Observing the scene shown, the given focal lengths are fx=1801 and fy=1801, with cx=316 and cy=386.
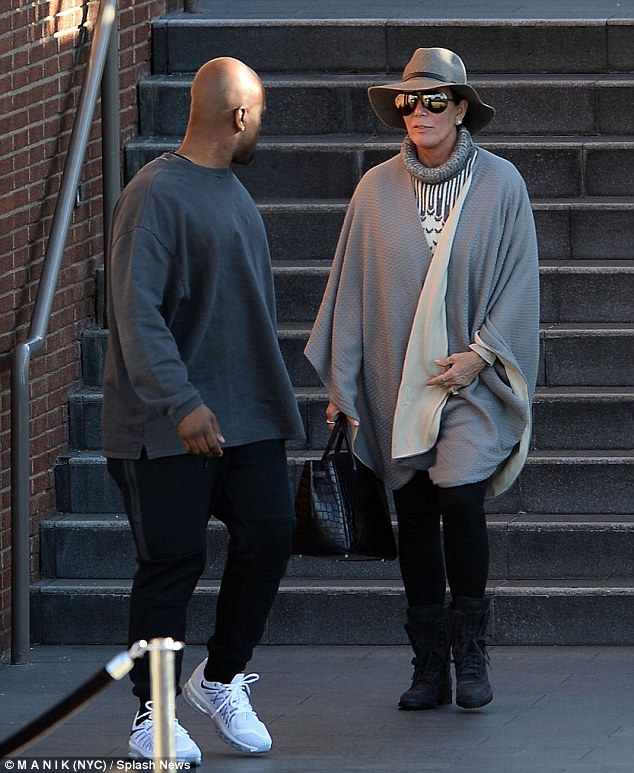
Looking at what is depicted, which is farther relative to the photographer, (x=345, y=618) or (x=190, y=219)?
(x=345, y=618)

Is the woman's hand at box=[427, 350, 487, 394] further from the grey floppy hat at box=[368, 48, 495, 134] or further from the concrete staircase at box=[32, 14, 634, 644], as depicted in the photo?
the concrete staircase at box=[32, 14, 634, 644]

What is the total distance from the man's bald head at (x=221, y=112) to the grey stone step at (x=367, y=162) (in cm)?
294

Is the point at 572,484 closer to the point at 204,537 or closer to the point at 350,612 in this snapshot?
the point at 350,612

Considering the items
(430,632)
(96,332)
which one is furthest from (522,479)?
(96,332)

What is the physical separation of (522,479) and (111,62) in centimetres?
245

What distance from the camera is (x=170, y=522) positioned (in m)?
4.76

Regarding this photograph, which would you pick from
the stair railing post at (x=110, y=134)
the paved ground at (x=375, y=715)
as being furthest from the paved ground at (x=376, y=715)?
the stair railing post at (x=110, y=134)

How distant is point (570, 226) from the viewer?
7.51m

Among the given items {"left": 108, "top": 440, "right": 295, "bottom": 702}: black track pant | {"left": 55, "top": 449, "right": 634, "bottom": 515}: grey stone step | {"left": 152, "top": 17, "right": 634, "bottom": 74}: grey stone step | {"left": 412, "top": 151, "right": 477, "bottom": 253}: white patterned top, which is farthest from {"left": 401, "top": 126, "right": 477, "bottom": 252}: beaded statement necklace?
{"left": 152, "top": 17, "right": 634, "bottom": 74}: grey stone step

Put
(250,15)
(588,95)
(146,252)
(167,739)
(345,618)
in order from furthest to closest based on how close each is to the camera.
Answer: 1. (250,15)
2. (588,95)
3. (345,618)
4. (146,252)
5. (167,739)

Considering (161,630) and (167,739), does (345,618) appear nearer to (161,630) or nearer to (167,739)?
(161,630)

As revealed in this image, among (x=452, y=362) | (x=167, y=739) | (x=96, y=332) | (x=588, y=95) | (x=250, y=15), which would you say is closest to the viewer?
(x=167, y=739)

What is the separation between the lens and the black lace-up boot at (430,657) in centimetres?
539

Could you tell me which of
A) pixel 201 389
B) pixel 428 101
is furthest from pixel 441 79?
pixel 201 389
